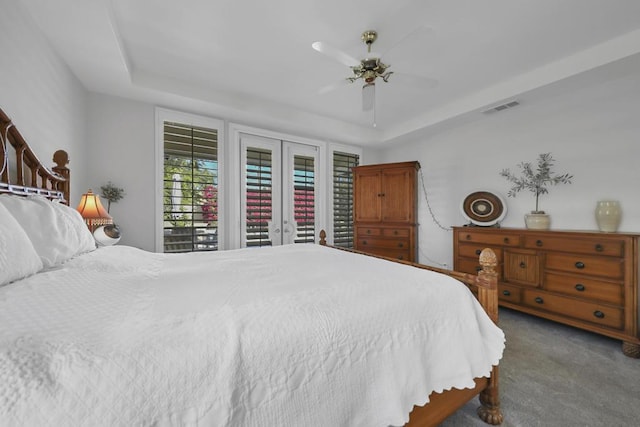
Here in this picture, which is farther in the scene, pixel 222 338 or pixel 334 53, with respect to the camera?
pixel 334 53

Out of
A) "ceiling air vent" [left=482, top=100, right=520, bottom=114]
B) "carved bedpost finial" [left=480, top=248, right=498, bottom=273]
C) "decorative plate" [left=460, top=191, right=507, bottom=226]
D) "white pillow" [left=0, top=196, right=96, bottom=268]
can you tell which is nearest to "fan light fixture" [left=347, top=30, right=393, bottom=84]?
"carved bedpost finial" [left=480, top=248, right=498, bottom=273]

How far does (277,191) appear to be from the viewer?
375cm

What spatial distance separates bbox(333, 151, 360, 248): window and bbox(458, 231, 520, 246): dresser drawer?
182 centimetres

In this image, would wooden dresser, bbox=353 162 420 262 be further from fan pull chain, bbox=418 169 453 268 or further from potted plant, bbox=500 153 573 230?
potted plant, bbox=500 153 573 230

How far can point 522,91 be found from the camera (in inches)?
102

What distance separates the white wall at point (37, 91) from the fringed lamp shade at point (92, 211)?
1.11 ft

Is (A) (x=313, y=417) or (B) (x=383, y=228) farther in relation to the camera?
(B) (x=383, y=228)

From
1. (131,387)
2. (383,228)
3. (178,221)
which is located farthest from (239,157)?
(131,387)

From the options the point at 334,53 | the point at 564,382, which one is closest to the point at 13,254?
A: the point at 334,53

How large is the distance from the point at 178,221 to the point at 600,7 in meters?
4.10

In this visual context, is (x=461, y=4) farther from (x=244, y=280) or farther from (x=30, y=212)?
(x=30, y=212)

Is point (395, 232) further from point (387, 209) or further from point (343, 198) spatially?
point (343, 198)

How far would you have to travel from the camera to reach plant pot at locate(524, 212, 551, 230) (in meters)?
2.72

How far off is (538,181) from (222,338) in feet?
11.8
